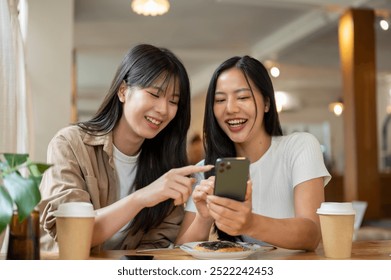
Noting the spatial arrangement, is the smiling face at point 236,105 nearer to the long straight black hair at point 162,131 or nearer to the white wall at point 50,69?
the long straight black hair at point 162,131

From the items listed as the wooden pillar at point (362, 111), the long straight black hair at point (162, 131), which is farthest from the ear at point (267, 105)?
the wooden pillar at point (362, 111)

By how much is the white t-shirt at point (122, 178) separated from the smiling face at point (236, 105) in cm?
29

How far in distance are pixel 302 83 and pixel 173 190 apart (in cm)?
760

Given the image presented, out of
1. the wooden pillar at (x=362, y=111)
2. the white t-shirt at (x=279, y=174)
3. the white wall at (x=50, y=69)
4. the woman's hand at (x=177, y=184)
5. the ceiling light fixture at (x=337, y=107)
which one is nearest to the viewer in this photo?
the woman's hand at (x=177, y=184)

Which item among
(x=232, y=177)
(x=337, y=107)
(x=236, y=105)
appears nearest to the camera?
(x=232, y=177)

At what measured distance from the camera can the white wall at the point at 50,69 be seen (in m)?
3.53

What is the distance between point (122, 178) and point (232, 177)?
57cm

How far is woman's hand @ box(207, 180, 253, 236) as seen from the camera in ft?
3.86

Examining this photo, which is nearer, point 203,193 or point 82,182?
point 203,193

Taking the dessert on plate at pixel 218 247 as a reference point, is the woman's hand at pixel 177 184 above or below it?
above

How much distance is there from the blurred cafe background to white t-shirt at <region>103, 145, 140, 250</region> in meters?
0.40

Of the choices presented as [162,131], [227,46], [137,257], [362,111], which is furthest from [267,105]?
[227,46]

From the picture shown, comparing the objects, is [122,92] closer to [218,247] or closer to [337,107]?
[218,247]

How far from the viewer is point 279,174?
1.62 metres
